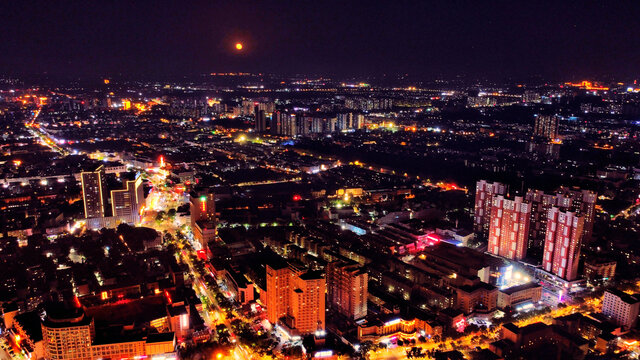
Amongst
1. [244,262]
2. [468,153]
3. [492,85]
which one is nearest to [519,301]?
[244,262]

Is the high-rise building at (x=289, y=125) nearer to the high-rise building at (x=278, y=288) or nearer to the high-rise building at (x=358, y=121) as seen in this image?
the high-rise building at (x=358, y=121)

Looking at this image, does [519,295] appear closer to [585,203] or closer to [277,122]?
[585,203]

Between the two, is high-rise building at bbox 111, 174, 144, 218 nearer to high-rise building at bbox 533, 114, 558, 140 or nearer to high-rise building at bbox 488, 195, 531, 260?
high-rise building at bbox 488, 195, 531, 260

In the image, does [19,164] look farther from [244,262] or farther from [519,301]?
[519,301]

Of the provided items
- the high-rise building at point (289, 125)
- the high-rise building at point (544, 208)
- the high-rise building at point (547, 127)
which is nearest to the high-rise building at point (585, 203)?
the high-rise building at point (544, 208)

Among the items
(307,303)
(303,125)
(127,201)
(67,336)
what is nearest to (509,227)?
(307,303)

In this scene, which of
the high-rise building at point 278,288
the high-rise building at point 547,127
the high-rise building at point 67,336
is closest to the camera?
the high-rise building at point 67,336
